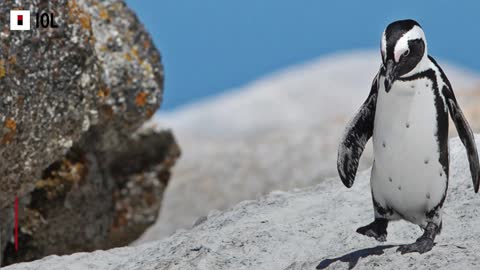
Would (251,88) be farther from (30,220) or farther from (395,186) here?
(395,186)

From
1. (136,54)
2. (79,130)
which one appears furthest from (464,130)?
(136,54)

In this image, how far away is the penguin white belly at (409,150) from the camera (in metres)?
6.70

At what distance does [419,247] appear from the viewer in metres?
6.69

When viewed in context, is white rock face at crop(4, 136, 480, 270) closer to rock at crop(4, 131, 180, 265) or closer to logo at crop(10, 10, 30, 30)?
logo at crop(10, 10, 30, 30)

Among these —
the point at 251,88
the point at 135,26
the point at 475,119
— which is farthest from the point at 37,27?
the point at 251,88

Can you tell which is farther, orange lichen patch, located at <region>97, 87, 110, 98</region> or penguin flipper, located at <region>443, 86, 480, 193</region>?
orange lichen patch, located at <region>97, 87, 110, 98</region>

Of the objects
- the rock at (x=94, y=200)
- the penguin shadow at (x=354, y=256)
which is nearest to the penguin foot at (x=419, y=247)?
the penguin shadow at (x=354, y=256)

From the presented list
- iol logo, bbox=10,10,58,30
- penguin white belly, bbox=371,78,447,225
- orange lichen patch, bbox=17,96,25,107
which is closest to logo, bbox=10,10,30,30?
iol logo, bbox=10,10,58,30

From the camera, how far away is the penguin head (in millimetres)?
6512

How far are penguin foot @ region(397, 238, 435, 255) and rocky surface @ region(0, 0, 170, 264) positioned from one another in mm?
4113

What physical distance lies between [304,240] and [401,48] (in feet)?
6.60

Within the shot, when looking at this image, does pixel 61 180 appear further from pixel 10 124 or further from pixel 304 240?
pixel 304 240

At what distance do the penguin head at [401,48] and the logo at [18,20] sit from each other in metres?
3.82

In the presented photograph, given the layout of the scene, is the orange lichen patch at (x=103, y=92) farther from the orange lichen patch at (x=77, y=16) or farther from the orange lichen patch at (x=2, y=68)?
the orange lichen patch at (x=2, y=68)
